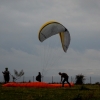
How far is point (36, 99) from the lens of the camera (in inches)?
592

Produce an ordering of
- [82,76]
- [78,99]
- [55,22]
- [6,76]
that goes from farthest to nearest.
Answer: [82,76]
[6,76]
[55,22]
[78,99]

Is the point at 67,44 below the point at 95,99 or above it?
above

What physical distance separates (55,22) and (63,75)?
226 inches

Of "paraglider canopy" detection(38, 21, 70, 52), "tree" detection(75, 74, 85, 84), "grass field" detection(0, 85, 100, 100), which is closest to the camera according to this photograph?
"grass field" detection(0, 85, 100, 100)

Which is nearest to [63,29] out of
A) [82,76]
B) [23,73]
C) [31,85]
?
[31,85]

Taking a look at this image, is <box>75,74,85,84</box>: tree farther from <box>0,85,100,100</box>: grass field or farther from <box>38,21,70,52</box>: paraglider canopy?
<box>0,85,100,100</box>: grass field

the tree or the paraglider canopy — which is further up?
the paraglider canopy

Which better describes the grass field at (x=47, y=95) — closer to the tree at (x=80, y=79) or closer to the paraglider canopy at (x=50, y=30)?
the paraglider canopy at (x=50, y=30)

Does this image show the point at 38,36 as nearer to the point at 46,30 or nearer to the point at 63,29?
the point at 46,30

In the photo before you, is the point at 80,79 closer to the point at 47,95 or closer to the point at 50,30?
the point at 50,30

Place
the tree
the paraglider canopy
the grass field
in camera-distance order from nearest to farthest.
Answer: the grass field, the paraglider canopy, the tree

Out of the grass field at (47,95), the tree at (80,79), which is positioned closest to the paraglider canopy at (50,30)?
the grass field at (47,95)

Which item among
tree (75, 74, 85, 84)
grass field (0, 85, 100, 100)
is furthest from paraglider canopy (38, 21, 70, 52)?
tree (75, 74, 85, 84)

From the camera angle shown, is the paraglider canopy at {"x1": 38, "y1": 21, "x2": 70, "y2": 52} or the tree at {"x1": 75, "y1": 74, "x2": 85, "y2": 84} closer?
the paraglider canopy at {"x1": 38, "y1": 21, "x2": 70, "y2": 52}
